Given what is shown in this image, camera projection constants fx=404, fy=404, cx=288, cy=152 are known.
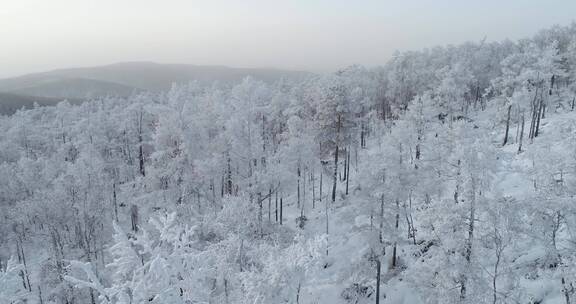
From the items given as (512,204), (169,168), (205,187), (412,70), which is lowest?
(205,187)

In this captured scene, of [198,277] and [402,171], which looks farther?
[402,171]

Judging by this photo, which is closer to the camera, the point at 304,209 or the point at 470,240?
the point at 470,240

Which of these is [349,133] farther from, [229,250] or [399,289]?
[229,250]

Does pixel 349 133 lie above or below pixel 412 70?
below

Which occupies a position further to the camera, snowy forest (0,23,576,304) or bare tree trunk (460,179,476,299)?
bare tree trunk (460,179,476,299)

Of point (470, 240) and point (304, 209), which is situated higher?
point (470, 240)

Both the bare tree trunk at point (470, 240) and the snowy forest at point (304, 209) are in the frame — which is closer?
the snowy forest at point (304, 209)

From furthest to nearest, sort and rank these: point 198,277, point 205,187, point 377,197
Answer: point 205,187, point 377,197, point 198,277

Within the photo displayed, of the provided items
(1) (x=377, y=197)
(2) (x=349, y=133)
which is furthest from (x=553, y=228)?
(2) (x=349, y=133)
